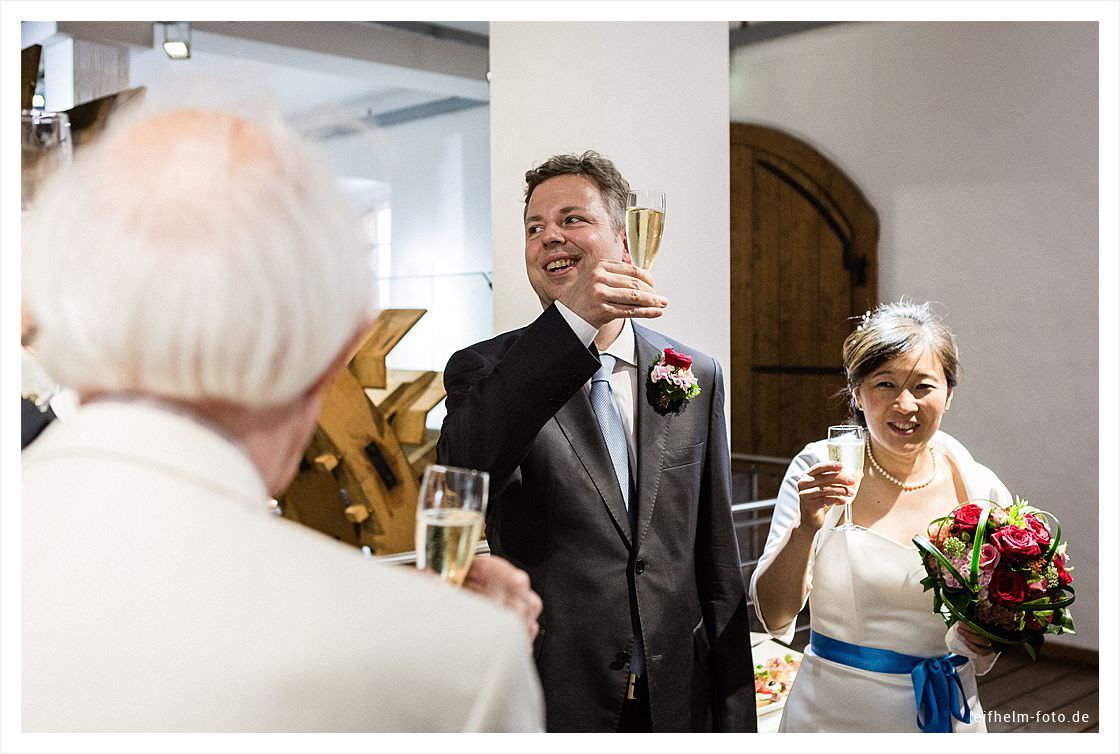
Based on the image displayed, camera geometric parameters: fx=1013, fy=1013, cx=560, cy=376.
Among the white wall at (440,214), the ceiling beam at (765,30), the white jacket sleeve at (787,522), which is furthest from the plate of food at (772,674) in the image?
the white wall at (440,214)

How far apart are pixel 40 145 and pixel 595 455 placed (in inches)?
44.3

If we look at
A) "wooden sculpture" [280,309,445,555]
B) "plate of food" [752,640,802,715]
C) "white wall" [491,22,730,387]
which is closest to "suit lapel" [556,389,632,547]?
"white wall" [491,22,730,387]

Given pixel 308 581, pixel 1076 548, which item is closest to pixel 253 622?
pixel 308 581

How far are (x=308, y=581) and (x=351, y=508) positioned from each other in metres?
3.27

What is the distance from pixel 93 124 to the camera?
2.80 metres

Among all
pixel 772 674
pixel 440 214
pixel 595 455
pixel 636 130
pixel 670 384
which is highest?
pixel 440 214

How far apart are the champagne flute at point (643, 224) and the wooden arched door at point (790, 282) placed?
4.17 m

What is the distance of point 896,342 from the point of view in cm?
246

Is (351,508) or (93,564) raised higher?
(93,564)

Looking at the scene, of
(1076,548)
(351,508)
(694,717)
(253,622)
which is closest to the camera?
(253,622)

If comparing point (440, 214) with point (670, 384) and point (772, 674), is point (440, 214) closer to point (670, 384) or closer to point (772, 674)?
point (772, 674)

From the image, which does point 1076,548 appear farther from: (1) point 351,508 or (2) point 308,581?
(2) point 308,581

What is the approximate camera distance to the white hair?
34.3 inches

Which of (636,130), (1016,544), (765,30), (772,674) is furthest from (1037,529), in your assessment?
(765,30)
